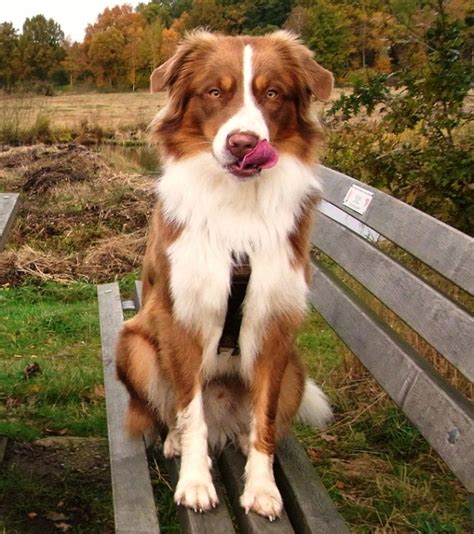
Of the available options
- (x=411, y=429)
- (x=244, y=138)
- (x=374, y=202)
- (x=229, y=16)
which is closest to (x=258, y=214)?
(x=244, y=138)

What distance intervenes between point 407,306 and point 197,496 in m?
0.96

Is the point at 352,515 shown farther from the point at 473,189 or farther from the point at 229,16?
the point at 229,16

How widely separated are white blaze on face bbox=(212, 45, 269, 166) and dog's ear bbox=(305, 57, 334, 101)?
274 mm

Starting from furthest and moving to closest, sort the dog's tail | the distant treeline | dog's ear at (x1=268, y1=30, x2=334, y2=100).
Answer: the distant treeline
the dog's tail
dog's ear at (x1=268, y1=30, x2=334, y2=100)

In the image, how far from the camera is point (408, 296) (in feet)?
8.27

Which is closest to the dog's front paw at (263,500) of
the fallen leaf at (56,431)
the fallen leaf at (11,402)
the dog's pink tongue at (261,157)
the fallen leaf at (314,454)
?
the dog's pink tongue at (261,157)

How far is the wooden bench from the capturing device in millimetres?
2109

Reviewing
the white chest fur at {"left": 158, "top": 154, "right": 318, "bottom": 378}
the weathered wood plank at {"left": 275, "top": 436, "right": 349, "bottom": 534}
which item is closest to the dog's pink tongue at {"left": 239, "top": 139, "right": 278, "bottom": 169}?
the white chest fur at {"left": 158, "top": 154, "right": 318, "bottom": 378}

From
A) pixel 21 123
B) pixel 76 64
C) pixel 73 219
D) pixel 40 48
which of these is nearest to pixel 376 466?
pixel 73 219

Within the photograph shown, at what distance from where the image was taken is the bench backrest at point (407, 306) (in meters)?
2.08

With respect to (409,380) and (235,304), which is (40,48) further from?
(409,380)

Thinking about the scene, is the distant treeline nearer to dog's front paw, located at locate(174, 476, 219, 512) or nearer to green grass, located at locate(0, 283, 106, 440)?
dog's front paw, located at locate(174, 476, 219, 512)

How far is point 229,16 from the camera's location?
21.0 meters

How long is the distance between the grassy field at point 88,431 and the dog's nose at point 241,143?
63.4 inches
